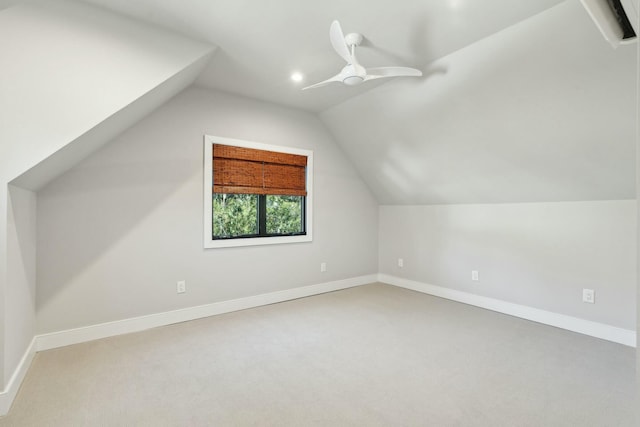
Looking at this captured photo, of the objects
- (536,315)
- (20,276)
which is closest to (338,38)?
(20,276)

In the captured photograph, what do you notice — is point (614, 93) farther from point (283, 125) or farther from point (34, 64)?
point (34, 64)

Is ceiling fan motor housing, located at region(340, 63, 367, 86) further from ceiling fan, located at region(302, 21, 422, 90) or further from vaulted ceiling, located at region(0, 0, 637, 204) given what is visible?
vaulted ceiling, located at region(0, 0, 637, 204)

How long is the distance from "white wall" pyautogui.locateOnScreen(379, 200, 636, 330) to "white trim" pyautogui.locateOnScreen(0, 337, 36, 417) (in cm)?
430

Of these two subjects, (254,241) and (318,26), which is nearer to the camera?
(318,26)

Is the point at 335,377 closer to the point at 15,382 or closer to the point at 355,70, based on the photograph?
the point at 15,382

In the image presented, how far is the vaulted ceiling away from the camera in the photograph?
87.7 inches

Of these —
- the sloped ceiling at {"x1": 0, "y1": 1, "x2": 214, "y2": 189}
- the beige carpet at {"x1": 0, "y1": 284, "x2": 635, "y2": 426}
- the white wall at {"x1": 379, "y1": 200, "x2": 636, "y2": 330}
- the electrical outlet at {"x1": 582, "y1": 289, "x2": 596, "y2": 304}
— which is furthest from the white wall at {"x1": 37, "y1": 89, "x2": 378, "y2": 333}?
the electrical outlet at {"x1": 582, "y1": 289, "x2": 596, "y2": 304}

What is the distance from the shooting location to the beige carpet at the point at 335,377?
1.85 metres

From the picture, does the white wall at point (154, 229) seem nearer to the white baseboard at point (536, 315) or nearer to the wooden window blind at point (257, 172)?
the wooden window blind at point (257, 172)

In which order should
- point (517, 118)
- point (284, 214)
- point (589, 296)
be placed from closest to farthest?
point (517, 118)
point (589, 296)
point (284, 214)

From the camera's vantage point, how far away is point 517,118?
2932mm

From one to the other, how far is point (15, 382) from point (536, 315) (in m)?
4.51

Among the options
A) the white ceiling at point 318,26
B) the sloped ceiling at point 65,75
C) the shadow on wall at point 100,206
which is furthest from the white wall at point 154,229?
the white ceiling at point 318,26

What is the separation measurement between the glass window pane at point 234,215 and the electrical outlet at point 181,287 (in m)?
0.61
